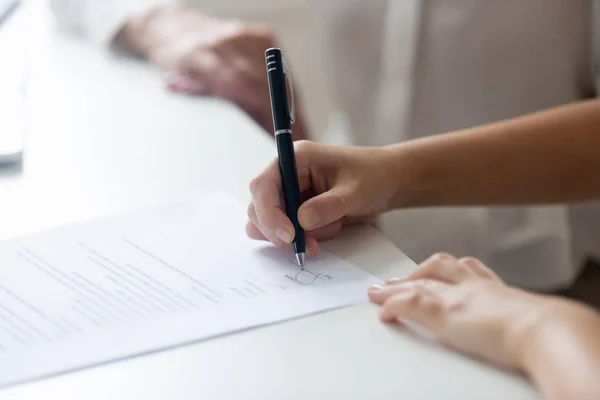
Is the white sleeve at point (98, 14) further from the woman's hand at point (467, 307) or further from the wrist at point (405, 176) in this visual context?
the woman's hand at point (467, 307)

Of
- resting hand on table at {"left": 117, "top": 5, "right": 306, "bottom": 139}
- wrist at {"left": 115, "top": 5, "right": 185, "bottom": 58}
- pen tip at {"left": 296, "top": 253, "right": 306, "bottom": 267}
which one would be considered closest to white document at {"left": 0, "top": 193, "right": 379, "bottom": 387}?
pen tip at {"left": 296, "top": 253, "right": 306, "bottom": 267}

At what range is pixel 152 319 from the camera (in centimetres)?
49

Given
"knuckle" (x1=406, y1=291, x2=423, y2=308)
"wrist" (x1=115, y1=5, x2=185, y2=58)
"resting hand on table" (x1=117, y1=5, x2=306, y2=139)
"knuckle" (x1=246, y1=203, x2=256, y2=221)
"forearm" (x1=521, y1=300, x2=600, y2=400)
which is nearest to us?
"forearm" (x1=521, y1=300, x2=600, y2=400)

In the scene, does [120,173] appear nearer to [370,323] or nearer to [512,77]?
[370,323]

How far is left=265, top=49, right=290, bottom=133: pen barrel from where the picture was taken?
0.57 meters

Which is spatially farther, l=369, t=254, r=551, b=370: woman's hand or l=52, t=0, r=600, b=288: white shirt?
l=52, t=0, r=600, b=288: white shirt

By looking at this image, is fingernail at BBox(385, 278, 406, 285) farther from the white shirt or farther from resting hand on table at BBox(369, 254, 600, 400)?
the white shirt

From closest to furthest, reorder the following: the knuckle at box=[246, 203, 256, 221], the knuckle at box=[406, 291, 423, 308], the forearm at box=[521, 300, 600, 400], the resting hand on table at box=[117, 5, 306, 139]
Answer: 1. the forearm at box=[521, 300, 600, 400]
2. the knuckle at box=[406, 291, 423, 308]
3. the knuckle at box=[246, 203, 256, 221]
4. the resting hand on table at box=[117, 5, 306, 139]

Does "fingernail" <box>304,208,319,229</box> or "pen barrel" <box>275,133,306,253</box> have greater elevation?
"pen barrel" <box>275,133,306,253</box>

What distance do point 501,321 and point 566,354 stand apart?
5 centimetres

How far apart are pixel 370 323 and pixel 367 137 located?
0.74 meters

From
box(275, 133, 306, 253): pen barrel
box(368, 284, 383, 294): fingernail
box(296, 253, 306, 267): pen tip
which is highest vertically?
box(275, 133, 306, 253): pen barrel

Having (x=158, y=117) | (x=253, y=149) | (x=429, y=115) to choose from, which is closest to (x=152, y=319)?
(x=253, y=149)

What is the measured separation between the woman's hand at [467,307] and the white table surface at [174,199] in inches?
0.5
